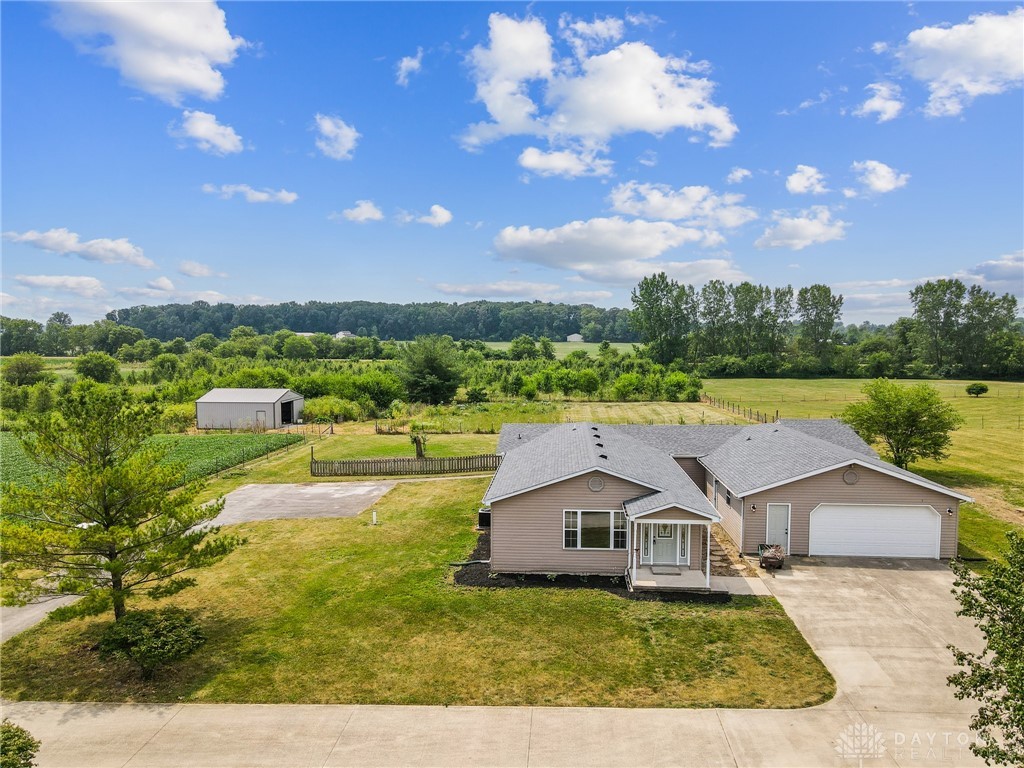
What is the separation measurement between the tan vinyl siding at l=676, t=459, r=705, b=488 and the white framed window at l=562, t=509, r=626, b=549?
26.3 feet

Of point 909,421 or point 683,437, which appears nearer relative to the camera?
point 683,437

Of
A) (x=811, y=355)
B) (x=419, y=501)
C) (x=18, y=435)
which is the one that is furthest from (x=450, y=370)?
(x=811, y=355)

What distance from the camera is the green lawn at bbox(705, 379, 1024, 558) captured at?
845 inches

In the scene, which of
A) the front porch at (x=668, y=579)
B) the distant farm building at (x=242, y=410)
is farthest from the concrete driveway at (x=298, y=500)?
the distant farm building at (x=242, y=410)

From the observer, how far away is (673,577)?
16094 millimetres

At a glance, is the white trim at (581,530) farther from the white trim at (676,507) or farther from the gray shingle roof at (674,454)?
the white trim at (676,507)

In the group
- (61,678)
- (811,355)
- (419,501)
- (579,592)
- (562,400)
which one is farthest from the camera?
(811,355)

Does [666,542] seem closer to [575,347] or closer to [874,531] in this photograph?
[874,531]

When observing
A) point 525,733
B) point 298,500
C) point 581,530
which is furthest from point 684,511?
point 298,500

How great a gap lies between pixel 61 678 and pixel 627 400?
56699 millimetres

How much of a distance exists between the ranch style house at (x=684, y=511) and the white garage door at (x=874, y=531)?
32mm

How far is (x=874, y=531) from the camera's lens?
1792 centimetres

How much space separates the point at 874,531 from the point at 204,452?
114ft

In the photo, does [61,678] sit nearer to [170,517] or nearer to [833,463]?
[170,517]
